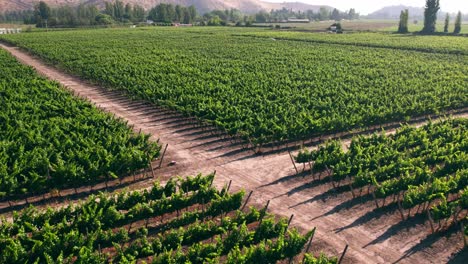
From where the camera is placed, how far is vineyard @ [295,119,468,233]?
1823 centimetres

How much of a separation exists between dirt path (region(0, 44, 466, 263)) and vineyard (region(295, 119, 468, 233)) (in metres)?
0.81

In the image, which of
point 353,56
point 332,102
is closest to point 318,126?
point 332,102

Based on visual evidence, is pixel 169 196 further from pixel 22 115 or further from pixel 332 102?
pixel 332 102

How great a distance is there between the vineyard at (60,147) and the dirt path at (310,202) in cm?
191

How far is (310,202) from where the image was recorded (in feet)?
64.8

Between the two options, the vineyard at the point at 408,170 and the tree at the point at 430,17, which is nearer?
the vineyard at the point at 408,170

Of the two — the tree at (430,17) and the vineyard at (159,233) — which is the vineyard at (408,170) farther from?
the tree at (430,17)

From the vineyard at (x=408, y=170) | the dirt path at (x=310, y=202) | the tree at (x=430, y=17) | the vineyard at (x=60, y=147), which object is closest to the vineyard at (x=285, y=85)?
the dirt path at (x=310, y=202)

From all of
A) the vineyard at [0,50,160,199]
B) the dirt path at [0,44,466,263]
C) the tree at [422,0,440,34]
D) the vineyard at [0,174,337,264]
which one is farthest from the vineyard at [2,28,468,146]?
the tree at [422,0,440,34]

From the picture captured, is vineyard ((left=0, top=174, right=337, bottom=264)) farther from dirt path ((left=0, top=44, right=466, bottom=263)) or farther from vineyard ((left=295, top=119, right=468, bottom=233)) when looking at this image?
vineyard ((left=295, top=119, right=468, bottom=233))

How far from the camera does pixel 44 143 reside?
24.4 metres

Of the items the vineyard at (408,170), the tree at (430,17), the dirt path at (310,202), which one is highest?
the tree at (430,17)

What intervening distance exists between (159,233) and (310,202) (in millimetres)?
7215

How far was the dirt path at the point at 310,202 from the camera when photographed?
1617 cm
